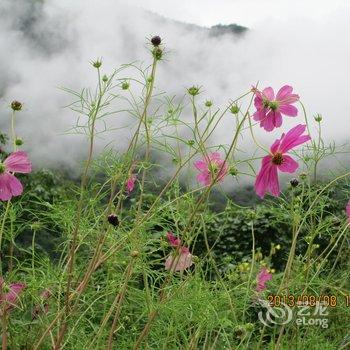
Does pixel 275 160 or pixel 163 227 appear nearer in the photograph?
pixel 275 160

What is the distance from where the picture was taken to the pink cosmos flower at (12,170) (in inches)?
38.2

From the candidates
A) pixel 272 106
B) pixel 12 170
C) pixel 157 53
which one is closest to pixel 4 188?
pixel 12 170

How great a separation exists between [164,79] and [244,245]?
413 cm

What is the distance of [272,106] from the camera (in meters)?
1.00

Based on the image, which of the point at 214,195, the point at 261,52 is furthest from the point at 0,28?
the point at 214,195

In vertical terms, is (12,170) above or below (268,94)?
below

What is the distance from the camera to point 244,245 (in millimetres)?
3961

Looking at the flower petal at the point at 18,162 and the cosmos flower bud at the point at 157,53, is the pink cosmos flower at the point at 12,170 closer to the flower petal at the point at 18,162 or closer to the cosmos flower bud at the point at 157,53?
the flower petal at the point at 18,162

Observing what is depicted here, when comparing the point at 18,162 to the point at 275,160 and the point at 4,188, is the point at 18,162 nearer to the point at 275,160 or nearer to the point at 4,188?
the point at 4,188

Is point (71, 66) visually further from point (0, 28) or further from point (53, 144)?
point (53, 144)

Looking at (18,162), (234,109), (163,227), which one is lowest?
(163,227)

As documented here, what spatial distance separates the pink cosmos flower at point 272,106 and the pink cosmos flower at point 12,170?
340 mm

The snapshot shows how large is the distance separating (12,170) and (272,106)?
389 mm

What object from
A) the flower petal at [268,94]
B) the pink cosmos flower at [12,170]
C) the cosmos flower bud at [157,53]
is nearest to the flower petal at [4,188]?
the pink cosmos flower at [12,170]
